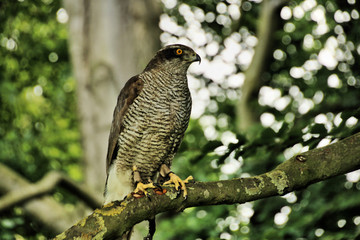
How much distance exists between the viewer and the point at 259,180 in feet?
8.20

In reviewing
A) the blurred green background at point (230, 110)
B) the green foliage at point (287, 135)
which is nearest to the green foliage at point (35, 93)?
the blurred green background at point (230, 110)

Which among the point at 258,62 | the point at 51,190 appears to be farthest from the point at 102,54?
the point at 258,62

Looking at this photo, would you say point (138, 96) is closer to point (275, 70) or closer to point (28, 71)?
point (275, 70)

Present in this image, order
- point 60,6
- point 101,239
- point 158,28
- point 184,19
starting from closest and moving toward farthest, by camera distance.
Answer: point 101,239
point 158,28
point 184,19
point 60,6

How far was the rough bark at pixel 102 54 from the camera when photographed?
5426 mm

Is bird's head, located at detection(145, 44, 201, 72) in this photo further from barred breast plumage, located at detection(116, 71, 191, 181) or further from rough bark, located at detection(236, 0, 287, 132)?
rough bark, located at detection(236, 0, 287, 132)

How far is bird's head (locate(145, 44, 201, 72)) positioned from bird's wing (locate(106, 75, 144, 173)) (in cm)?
25

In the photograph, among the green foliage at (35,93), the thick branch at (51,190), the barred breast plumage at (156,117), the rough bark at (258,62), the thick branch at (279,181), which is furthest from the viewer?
the green foliage at (35,93)

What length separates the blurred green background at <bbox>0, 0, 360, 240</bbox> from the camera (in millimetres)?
A: 3324

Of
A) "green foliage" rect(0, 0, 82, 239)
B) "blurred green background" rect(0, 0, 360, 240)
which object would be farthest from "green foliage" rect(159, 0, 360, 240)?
"green foliage" rect(0, 0, 82, 239)

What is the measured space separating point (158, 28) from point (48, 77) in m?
6.42

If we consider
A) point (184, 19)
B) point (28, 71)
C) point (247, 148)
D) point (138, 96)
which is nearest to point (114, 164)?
point (138, 96)

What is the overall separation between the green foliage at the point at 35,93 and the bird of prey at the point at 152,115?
3587 millimetres

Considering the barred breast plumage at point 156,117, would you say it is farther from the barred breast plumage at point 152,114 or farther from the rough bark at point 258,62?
the rough bark at point 258,62
